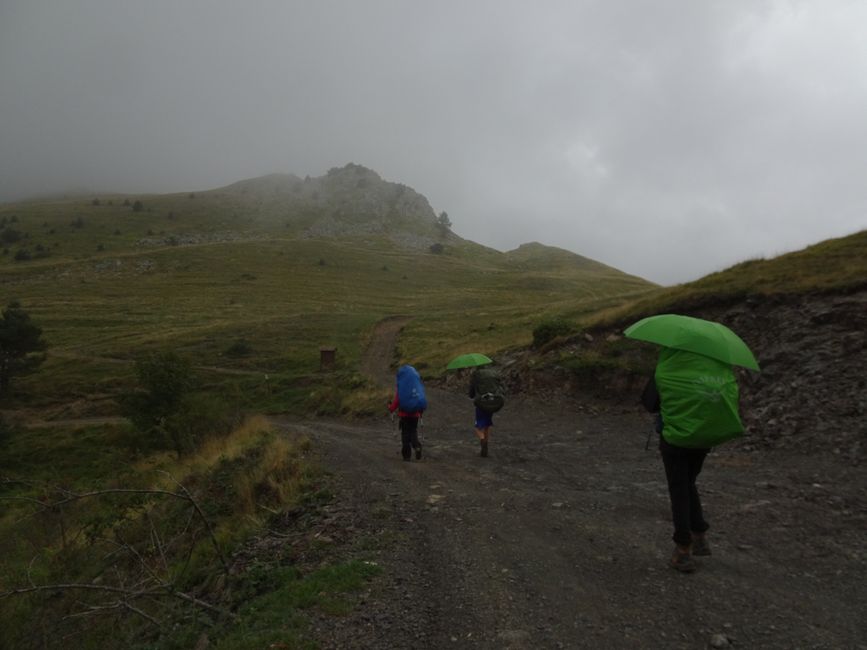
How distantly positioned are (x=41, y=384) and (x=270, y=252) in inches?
2480

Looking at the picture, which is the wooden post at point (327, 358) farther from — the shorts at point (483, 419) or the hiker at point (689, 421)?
the hiker at point (689, 421)

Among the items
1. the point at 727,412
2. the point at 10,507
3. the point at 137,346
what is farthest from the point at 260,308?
the point at 727,412

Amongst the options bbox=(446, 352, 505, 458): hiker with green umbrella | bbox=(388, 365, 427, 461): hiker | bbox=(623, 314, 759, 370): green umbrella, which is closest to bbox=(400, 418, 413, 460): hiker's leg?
bbox=(388, 365, 427, 461): hiker

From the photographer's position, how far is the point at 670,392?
5.45 meters

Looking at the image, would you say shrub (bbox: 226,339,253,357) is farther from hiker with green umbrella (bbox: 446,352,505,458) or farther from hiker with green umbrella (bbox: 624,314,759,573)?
hiker with green umbrella (bbox: 624,314,759,573)

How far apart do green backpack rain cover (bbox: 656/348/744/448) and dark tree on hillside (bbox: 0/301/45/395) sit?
4879 cm

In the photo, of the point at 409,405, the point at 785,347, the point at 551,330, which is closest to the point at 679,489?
the point at 409,405

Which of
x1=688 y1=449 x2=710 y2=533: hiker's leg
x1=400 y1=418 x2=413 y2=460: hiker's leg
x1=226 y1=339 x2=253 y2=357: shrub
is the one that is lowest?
Answer: x1=226 y1=339 x2=253 y2=357: shrub

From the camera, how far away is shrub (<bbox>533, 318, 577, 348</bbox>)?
851 inches

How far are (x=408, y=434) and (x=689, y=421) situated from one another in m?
7.90

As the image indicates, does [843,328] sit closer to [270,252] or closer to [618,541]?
[618,541]

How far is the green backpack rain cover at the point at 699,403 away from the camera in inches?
203

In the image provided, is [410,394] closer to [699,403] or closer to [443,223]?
[699,403]

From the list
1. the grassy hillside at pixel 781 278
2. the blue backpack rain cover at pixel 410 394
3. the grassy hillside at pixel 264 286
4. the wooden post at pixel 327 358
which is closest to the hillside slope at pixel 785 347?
the grassy hillside at pixel 781 278
